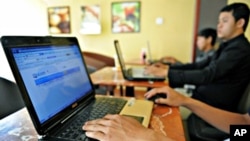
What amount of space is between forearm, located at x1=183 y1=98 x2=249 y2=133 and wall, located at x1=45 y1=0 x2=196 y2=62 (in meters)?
2.66

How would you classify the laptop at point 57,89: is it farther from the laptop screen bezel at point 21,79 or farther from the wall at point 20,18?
the wall at point 20,18

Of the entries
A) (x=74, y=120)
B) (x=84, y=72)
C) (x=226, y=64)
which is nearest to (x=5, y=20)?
(x=84, y=72)

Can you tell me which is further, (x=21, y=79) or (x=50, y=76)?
(x=50, y=76)

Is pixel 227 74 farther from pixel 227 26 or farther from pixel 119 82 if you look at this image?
pixel 119 82

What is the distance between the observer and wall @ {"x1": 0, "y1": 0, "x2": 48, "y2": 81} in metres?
0.81

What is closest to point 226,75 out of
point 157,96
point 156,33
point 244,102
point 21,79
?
point 244,102

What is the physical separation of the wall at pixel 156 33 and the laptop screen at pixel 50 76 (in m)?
2.62

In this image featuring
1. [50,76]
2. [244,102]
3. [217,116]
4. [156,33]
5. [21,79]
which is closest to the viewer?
[21,79]

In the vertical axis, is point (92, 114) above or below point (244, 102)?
above

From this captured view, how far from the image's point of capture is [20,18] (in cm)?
88

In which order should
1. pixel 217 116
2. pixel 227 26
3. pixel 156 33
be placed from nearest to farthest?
pixel 217 116 → pixel 227 26 → pixel 156 33

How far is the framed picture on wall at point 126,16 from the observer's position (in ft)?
11.3

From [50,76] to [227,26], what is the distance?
1324 mm

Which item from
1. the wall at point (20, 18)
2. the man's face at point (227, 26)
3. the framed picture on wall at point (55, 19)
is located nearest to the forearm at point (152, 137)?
the wall at point (20, 18)
